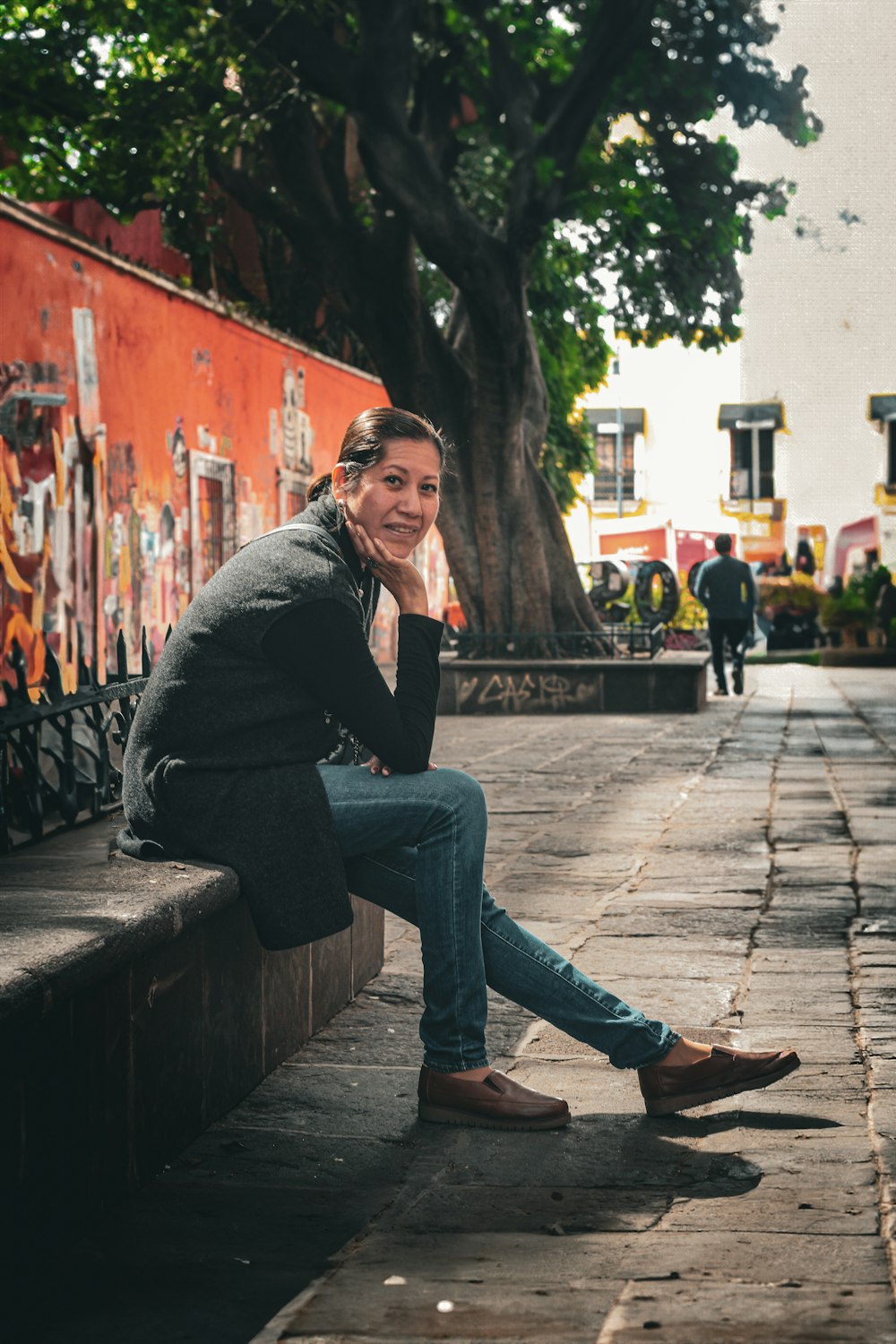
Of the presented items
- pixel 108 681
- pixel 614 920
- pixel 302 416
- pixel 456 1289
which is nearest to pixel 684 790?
pixel 614 920

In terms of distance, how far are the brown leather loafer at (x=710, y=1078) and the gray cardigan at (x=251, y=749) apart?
30.5 inches

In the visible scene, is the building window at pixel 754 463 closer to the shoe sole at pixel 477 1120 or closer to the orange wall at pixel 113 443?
the orange wall at pixel 113 443

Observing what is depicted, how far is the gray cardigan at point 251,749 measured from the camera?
364 centimetres

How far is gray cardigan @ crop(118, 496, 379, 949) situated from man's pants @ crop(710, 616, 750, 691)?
51.1ft

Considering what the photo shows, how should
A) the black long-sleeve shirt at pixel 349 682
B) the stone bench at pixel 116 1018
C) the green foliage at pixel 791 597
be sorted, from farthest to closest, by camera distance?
1. the green foliage at pixel 791 597
2. the black long-sleeve shirt at pixel 349 682
3. the stone bench at pixel 116 1018

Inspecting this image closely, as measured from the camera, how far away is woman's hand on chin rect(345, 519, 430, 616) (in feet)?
12.7

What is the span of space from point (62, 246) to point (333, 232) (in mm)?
3939

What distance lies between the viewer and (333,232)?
1672 centimetres

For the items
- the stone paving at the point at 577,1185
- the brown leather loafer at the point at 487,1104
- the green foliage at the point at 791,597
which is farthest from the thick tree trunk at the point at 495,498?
the green foliage at the point at 791,597

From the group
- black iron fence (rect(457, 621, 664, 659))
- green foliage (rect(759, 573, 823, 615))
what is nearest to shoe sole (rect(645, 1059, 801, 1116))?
black iron fence (rect(457, 621, 664, 659))

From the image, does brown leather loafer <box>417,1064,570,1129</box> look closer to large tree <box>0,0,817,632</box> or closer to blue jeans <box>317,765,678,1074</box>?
blue jeans <box>317,765,678,1074</box>

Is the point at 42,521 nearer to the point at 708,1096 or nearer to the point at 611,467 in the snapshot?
the point at 708,1096

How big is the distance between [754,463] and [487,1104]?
148 feet

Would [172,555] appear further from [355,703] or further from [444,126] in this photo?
[355,703]
